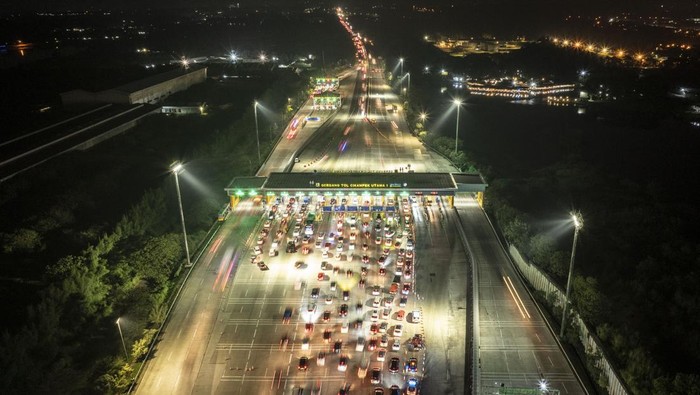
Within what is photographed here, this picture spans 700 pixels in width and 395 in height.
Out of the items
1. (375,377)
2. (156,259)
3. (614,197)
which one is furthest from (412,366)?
(614,197)

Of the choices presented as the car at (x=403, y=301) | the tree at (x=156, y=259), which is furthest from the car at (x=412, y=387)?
the tree at (x=156, y=259)

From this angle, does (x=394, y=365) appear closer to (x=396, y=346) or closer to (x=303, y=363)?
(x=396, y=346)

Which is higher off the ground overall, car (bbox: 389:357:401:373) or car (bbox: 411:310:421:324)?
car (bbox: 411:310:421:324)

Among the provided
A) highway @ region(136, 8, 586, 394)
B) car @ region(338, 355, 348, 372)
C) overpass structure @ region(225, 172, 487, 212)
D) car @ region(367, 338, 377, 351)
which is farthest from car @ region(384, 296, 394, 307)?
overpass structure @ region(225, 172, 487, 212)

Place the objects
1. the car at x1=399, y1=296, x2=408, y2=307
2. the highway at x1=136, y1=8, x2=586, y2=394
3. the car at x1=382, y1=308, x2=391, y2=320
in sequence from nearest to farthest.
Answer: the highway at x1=136, y1=8, x2=586, y2=394, the car at x1=382, y1=308, x2=391, y2=320, the car at x1=399, y1=296, x2=408, y2=307

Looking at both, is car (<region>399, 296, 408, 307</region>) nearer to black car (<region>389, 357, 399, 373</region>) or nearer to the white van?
the white van

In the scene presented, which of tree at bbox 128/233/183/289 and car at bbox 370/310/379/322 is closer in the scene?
car at bbox 370/310/379/322

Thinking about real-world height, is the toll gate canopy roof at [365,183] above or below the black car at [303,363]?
above

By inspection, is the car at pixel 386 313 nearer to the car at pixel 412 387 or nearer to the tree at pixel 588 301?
the car at pixel 412 387
